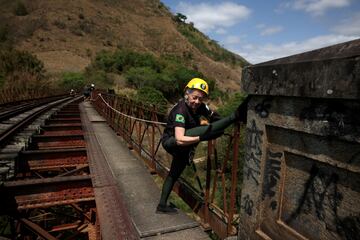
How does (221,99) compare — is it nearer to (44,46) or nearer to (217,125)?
(44,46)

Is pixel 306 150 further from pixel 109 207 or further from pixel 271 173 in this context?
pixel 109 207

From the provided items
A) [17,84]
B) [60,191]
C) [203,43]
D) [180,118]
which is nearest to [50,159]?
[60,191]

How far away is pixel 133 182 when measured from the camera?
550cm

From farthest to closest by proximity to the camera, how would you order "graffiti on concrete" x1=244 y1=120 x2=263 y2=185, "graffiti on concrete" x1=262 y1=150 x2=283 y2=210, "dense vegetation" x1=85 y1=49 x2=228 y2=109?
"dense vegetation" x1=85 y1=49 x2=228 y2=109 < "graffiti on concrete" x1=244 y1=120 x2=263 y2=185 < "graffiti on concrete" x1=262 y1=150 x2=283 y2=210

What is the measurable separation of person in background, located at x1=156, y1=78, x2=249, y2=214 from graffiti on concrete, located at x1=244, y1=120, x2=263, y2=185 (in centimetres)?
30

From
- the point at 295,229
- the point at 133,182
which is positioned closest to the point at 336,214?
the point at 295,229

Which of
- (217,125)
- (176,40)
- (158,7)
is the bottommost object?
(217,125)

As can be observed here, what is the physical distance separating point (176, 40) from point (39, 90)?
222 ft

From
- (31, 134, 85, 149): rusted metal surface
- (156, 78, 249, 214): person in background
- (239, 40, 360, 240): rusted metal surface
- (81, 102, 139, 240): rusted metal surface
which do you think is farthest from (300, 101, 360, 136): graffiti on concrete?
(31, 134, 85, 149): rusted metal surface

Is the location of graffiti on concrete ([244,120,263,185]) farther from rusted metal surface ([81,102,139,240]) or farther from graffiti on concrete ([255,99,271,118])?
rusted metal surface ([81,102,139,240])

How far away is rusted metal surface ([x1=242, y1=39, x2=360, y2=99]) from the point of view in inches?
57.9

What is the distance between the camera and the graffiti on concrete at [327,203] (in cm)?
163

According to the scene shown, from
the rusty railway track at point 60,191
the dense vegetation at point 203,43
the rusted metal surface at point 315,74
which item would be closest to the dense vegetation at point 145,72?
the rusty railway track at point 60,191

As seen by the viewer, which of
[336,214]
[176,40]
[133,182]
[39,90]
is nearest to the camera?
[336,214]
